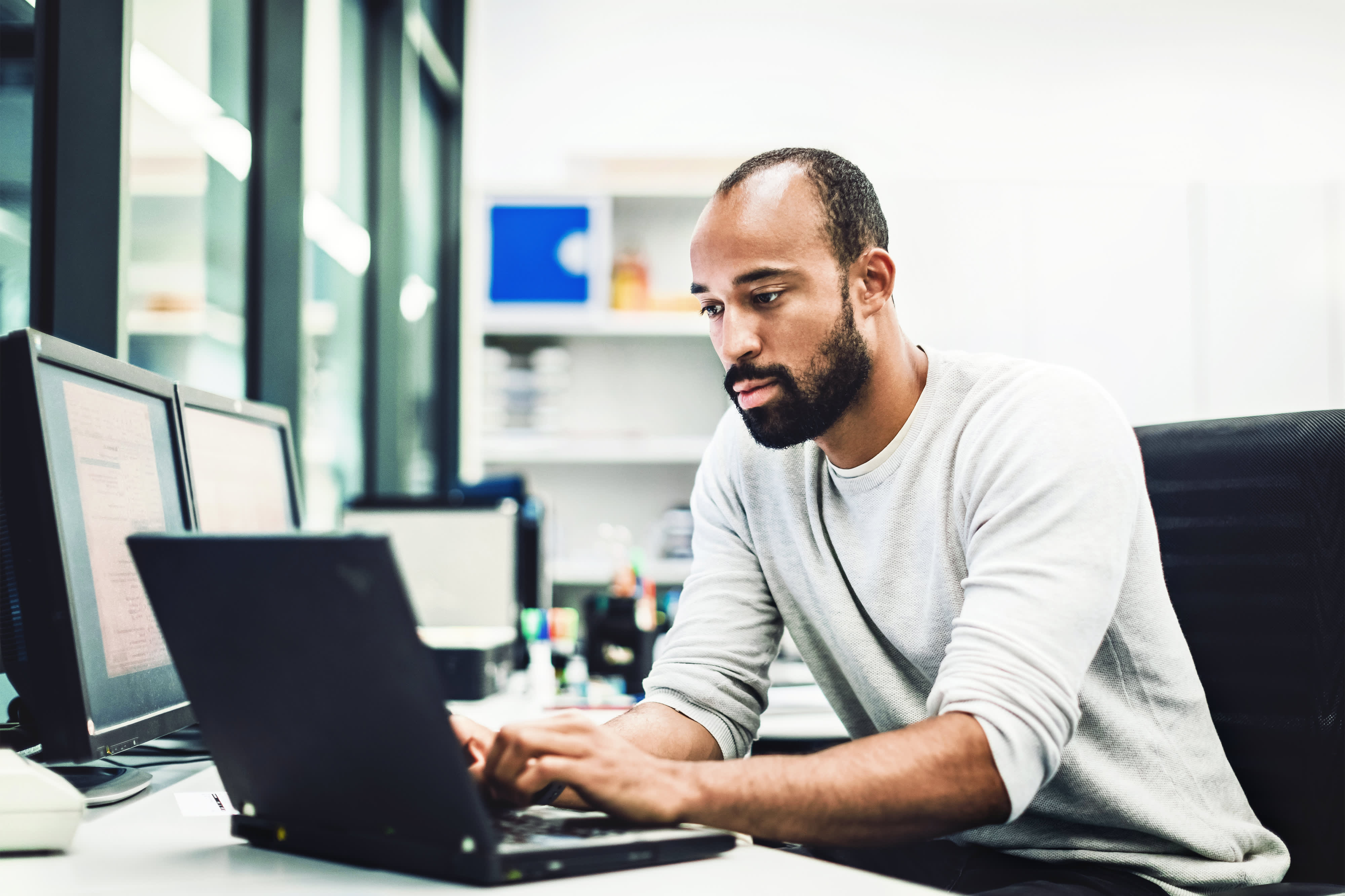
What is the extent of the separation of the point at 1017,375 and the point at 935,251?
2.75m

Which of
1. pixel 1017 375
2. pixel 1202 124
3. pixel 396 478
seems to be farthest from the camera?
pixel 1202 124

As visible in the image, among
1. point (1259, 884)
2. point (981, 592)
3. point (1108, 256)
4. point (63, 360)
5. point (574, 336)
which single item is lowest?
point (1259, 884)

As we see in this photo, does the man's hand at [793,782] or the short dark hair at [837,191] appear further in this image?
the short dark hair at [837,191]

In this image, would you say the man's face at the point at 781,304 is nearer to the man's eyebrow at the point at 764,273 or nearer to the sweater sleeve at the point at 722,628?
the man's eyebrow at the point at 764,273

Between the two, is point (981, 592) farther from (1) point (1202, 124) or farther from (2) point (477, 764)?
(1) point (1202, 124)

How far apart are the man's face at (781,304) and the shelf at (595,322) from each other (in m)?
2.43

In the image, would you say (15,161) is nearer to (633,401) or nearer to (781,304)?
(781,304)

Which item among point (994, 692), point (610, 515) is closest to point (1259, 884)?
point (994, 692)

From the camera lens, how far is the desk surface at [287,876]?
0.63m

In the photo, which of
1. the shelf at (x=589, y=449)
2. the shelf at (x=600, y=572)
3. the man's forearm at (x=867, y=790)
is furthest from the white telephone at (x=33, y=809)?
the shelf at (x=589, y=449)

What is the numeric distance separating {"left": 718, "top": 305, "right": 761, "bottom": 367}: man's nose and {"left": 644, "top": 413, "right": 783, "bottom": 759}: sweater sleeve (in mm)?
185

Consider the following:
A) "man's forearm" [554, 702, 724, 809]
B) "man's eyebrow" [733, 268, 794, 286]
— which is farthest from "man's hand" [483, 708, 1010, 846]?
"man's eyebrow" [733, 268, 794, 286]

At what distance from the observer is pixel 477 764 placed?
2.72ft

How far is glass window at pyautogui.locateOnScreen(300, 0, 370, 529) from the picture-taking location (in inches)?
95.4
